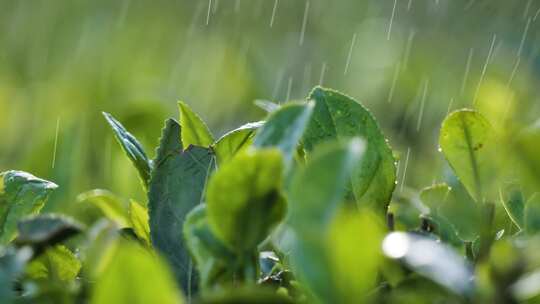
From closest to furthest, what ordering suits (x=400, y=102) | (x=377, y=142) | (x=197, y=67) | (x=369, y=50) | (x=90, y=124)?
1. (x=377, y=142)
2. (x=90, y=124)
3. (x=400, y=102)
4. (x=197, y=67)
5. (x=369, y=50)

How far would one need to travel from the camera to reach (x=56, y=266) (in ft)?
2.65

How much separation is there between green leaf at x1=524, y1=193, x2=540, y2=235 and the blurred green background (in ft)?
1.00

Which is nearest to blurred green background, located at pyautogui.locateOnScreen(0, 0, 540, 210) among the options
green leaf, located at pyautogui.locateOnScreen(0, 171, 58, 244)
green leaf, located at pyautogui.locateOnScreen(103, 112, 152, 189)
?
green leaf, located at pyautogui.locateOnScreen(103, 112, 152, 189)

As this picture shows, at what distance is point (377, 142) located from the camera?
2.85 ft

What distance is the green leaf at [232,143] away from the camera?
0.84m

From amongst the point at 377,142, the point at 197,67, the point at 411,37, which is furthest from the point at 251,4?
the point at 377,142

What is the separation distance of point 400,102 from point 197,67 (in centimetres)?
88

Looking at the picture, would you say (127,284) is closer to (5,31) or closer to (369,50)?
(369,50)

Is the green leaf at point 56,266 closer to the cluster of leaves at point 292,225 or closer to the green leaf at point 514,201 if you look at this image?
the cluster of leaves at point 292,225

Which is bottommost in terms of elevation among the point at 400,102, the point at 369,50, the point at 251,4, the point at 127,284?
the point at 127,284

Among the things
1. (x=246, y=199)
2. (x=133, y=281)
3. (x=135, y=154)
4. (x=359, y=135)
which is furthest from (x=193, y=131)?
(x=133, y=281)

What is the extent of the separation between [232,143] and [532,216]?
0.88ft

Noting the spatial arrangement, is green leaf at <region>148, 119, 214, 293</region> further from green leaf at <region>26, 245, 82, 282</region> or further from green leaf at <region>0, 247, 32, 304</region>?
green leaf at <region>0, 247, 32, 304</region>

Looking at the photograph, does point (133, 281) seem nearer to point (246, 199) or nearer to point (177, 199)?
point (246, 199)
